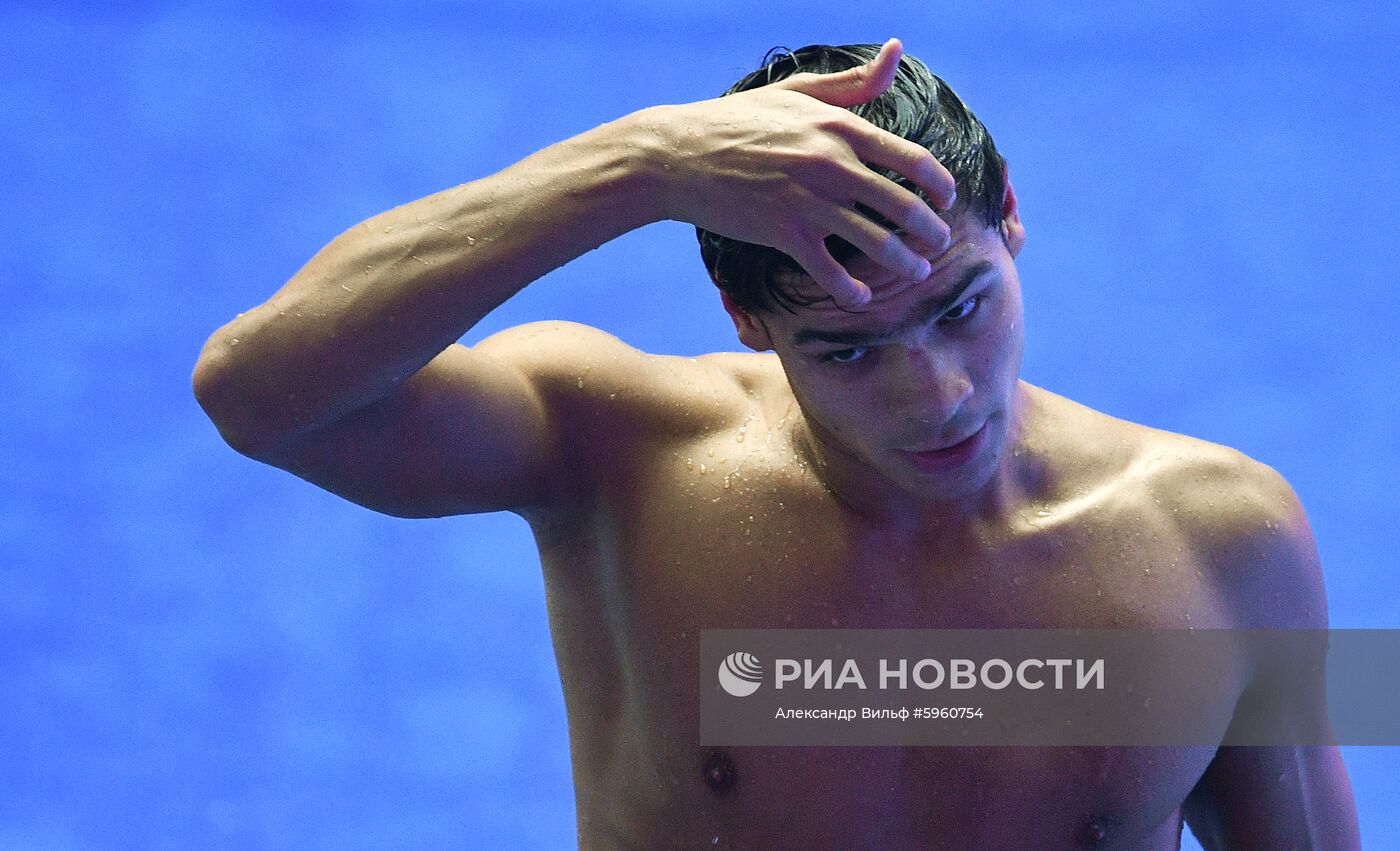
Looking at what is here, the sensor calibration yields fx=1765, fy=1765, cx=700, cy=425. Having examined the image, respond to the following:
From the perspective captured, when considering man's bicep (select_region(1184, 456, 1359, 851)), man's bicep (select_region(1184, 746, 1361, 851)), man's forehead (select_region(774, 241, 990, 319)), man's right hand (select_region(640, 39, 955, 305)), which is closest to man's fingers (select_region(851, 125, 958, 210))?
man's right hand (select_region(640, 39, 955, 305))

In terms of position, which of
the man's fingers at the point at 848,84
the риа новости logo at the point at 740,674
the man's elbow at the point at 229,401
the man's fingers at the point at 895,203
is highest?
the man's fingers at the point at 848,84

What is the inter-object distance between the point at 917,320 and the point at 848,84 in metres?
0.24

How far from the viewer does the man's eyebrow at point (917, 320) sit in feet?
5.64

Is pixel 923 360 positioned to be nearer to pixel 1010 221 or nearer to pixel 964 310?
pixel 964 310

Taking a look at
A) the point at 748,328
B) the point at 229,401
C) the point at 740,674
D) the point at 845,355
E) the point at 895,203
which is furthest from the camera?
the point at 740,674

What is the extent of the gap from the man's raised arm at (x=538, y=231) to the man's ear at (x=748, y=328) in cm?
23

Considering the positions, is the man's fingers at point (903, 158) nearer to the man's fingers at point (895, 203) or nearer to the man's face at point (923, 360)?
the man's fingers at point (895, 203)

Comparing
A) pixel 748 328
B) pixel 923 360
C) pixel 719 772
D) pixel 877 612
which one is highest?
pixel 748 328

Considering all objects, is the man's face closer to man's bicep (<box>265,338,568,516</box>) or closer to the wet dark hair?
the wet dark hair

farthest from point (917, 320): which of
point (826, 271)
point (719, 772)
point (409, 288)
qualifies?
point (719, 772)

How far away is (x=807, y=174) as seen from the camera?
1566 mm

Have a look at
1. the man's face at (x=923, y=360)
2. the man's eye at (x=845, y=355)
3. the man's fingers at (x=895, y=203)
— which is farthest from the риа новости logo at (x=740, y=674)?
the man's fingers at (x=895, y=203)

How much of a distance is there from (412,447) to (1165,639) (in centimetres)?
87

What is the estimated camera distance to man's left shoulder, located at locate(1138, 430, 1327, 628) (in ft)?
6.56
